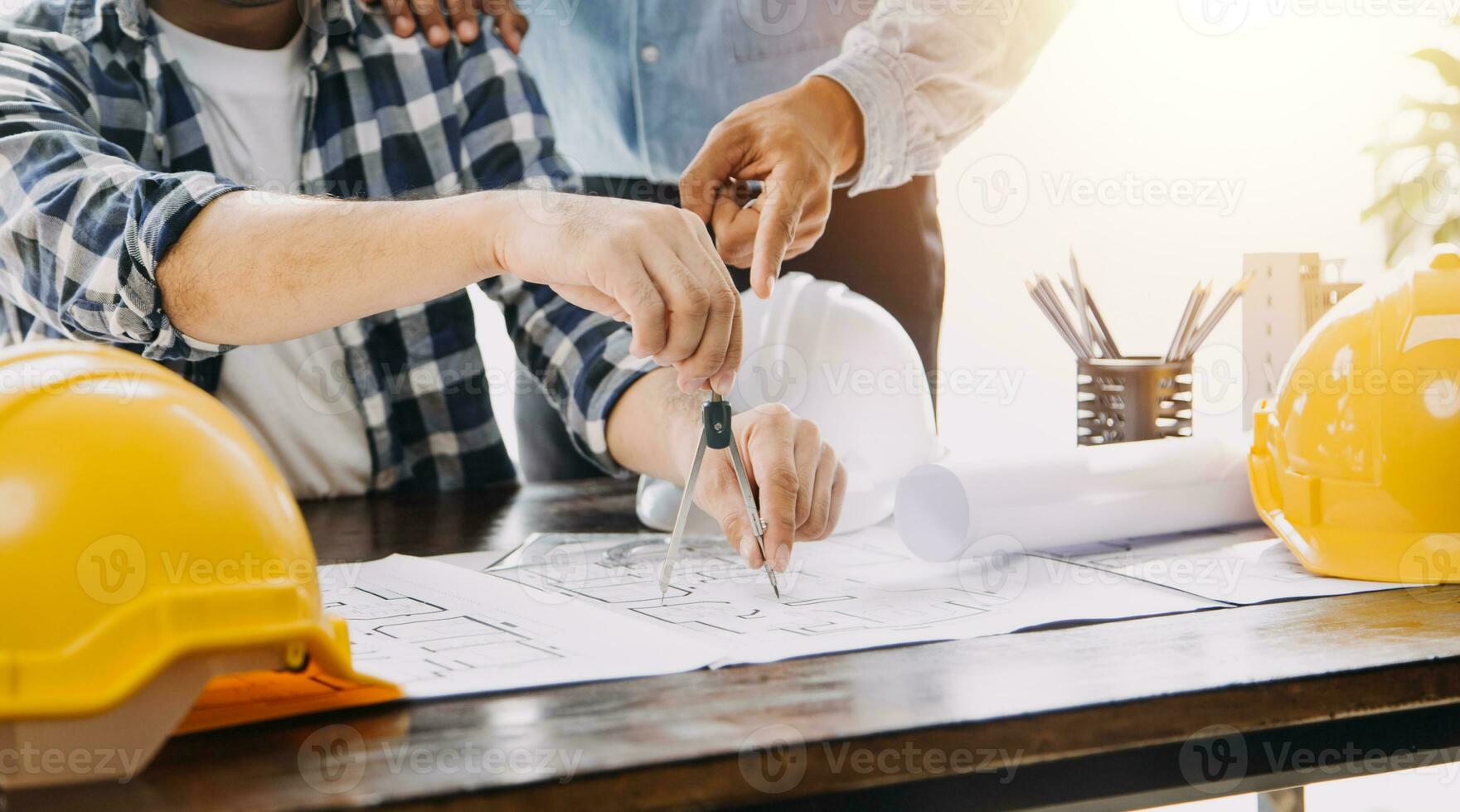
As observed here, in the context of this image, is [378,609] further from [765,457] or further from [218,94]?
[218,94]

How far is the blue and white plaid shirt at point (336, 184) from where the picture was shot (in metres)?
0.85

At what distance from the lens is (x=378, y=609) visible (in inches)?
23.9

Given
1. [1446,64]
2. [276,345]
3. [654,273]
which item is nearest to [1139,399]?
[654,273]

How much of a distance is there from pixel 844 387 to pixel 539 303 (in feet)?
1.49

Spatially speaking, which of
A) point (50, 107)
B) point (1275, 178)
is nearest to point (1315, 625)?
point (50, 107)

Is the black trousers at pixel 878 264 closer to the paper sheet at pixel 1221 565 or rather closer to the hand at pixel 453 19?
the hand at pixel 453 19

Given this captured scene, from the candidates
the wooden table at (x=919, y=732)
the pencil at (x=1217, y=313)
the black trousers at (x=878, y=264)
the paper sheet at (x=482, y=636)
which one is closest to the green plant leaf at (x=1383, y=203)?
the black trousers at (x=878, y=264)

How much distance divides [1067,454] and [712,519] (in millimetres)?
268

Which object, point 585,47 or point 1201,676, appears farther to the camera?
point 585,47

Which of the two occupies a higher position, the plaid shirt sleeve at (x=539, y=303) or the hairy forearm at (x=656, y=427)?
the plaid shirt sleeve at (x=539, y=303)

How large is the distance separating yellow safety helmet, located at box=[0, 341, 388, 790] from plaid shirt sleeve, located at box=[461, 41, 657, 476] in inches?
25.8

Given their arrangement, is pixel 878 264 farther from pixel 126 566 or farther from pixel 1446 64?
pixel 1446 64

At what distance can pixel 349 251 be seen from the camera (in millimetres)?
787

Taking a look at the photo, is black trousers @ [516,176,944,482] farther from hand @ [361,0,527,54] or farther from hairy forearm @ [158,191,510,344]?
hairy forearm @ [158,191,510,344]
